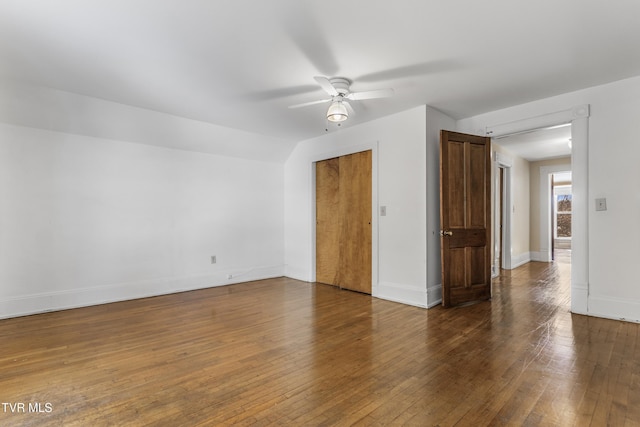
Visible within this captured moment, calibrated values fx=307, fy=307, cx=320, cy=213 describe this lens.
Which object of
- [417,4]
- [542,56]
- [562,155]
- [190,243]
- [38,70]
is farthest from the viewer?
[562,155]

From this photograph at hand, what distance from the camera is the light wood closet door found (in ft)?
15.2

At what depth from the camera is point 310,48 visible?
2531 millimetres

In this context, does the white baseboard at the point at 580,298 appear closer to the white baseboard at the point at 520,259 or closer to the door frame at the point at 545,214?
the white baseboard at the point at 520,259

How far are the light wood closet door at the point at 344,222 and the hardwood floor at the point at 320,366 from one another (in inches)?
38.0

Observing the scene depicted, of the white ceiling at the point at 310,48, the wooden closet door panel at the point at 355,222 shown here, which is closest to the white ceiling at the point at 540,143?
the white ceiling at the point at 310,48

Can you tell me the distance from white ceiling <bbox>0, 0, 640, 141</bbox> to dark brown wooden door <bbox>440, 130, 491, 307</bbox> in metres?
0.65

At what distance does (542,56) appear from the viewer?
8.87ft

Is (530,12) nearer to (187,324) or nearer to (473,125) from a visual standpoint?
(473,125)

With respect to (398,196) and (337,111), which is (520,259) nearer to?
(398,196)

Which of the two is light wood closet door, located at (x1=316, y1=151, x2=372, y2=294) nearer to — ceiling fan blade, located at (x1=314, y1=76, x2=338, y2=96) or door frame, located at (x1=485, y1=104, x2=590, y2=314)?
ceiling fan blade, located at (x1=314, y1=76, x2=338, y2=96)

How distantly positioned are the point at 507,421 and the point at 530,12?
2.58 m

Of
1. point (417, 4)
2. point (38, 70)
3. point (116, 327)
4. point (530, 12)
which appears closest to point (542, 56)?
point (530, 12)

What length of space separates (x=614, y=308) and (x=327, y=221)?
3751 millimetres

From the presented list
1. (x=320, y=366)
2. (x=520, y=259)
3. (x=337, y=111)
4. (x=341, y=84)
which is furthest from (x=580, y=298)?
(x=520, y=259)
